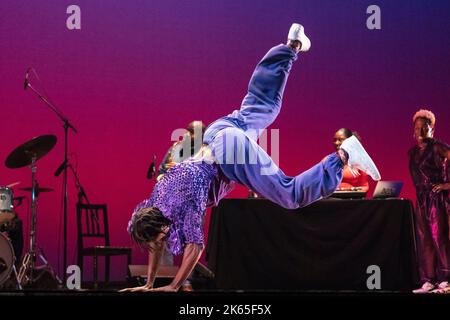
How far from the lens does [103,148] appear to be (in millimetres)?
7020

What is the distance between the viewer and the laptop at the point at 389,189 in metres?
5.61

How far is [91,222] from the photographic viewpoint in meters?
6.70

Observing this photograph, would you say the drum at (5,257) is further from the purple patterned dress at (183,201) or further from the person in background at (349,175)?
the person in background at (349,175)

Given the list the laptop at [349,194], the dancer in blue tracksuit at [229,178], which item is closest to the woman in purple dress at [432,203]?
the laptop at [349,194]

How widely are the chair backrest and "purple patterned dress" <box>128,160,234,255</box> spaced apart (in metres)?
2.88

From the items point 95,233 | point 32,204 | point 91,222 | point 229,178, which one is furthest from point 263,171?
point 95,233

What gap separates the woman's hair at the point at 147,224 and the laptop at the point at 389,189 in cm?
261

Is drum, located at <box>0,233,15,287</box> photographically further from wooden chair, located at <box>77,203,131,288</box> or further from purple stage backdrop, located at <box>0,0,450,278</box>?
purple stage backdrop, located at <box>0,0,450,278</box>

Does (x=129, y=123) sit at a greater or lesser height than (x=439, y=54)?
lesser

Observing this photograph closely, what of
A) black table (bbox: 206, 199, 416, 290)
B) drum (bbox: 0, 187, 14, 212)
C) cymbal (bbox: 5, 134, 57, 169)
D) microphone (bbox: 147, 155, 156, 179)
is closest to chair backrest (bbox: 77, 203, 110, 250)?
microphone (bbox: 147, 155, 156, 179)

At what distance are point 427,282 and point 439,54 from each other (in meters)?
2.84

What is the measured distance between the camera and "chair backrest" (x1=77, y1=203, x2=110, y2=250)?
6.39 metres
